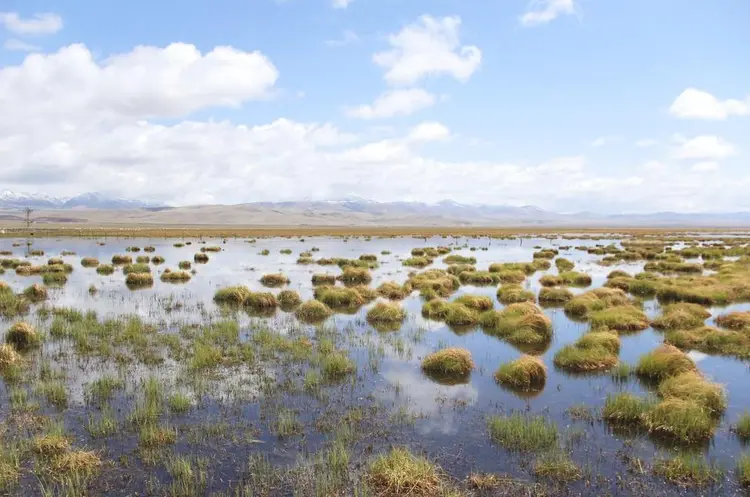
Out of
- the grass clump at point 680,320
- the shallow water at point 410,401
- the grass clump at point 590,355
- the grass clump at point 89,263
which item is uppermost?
the grass clump at point 89,263

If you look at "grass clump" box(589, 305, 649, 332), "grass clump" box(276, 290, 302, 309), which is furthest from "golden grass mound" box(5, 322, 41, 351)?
"grass clump" box(589, 305, 649, 332)

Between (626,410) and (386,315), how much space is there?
1280 cm

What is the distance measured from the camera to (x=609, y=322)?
2220 centimetres

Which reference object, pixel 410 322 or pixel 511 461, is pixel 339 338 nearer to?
pixel 410 322

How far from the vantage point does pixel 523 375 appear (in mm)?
14711

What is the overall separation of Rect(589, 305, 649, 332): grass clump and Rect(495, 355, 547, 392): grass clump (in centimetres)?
792

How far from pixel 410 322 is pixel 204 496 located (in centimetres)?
1527

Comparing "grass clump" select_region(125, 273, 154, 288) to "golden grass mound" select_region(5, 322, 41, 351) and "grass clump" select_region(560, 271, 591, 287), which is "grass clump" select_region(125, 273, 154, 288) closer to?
"golden grass mound" select_region(5, 322, 41, 351)

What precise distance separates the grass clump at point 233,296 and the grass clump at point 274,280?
6645 millimetres

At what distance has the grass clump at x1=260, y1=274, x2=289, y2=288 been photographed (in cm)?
3469

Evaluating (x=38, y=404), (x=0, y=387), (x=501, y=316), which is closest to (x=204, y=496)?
(x=38, y=404)

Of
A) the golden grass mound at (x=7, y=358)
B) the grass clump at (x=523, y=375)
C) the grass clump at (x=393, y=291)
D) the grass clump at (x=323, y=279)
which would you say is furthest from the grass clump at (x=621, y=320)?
the golden grass mound at (x=7, y=358)

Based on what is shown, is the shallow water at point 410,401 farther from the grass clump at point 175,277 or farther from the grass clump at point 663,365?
the grass clump at point 175,277

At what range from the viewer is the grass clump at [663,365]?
14820 mm
